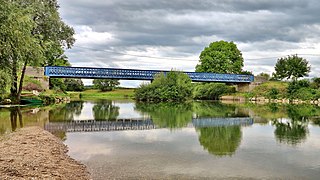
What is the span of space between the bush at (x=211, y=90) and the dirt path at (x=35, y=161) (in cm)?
6920

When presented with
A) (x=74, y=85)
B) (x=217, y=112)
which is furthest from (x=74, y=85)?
(x=217, y=112)

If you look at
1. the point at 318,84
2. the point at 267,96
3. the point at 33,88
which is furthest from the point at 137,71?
the point at 318,84

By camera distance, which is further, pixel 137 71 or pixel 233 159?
pixel 137 71

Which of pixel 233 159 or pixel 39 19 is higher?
pixel 39 19

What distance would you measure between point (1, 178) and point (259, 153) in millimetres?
9021

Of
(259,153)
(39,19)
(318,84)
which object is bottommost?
(259,153)

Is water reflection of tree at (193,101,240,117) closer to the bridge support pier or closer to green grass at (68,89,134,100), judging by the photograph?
the bridge support pier

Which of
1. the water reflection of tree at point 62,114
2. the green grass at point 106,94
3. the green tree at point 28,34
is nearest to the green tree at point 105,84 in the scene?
the green grass at point 106,94

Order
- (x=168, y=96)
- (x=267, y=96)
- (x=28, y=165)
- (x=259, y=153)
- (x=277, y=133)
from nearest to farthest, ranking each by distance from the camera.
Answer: (x=28, y=165) → (x=259, y=153) → (x=277, y=133) → (x=168, y=96) → (x=267, y=96)

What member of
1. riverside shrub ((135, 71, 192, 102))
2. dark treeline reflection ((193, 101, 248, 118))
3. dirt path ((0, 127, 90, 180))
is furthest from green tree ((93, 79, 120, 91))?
dirt path ((0, 127, 90, 180))

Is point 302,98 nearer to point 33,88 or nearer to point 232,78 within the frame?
point 232,78

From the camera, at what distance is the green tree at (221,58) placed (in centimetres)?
8019

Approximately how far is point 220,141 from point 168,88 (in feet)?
156

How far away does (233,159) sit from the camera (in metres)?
11.6
